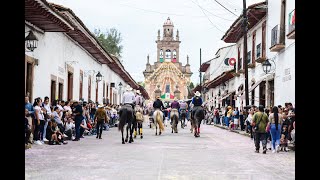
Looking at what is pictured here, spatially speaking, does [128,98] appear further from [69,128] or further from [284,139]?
[284,139]

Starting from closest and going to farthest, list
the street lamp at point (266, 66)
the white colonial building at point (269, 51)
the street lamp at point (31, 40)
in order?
the street lamp at point (31, 40), the white colonial building at point (269, 51), the street lamp at point (266, 66)

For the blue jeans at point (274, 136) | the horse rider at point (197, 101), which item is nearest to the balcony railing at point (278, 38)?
the horse rider at point (197, 101)

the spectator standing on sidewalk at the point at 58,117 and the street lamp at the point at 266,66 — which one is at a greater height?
the street lamp at the point at 266,66

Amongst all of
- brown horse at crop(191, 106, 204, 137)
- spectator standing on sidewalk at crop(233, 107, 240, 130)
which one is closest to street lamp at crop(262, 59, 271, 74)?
spectator standing on sidewalk at crop(233, 107, 240, 130)

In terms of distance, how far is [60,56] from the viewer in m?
22.4

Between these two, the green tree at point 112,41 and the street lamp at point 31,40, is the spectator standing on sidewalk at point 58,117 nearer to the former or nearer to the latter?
the street lamp at point 31,40

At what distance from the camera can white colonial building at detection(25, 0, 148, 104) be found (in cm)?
1681

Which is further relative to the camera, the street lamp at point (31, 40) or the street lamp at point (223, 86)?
the street lamp at point (223, 86)

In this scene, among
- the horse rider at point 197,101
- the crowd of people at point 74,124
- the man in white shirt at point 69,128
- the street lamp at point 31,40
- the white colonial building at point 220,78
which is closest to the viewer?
the crowd of people at point 74,124

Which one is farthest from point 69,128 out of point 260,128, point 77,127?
point 260,128

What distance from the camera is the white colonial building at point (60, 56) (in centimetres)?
1681
